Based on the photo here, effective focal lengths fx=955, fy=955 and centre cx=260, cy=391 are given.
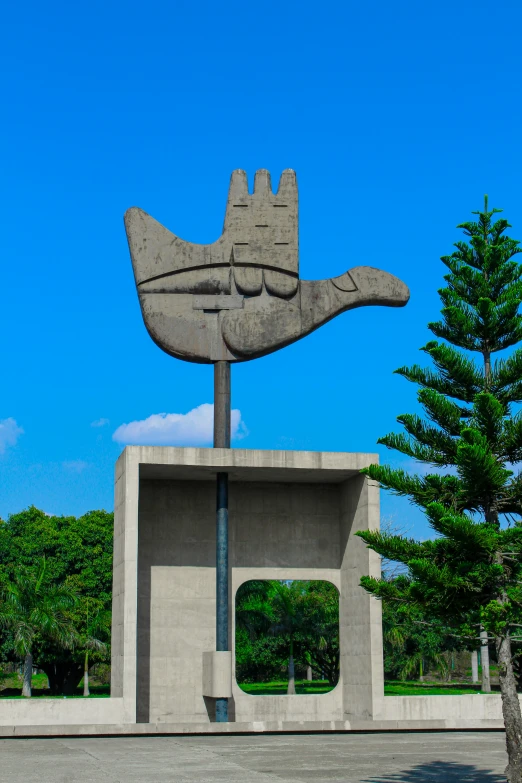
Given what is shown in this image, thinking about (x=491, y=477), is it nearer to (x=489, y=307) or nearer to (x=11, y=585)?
(x=489, y=307)

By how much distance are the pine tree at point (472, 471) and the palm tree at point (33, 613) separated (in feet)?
72.7

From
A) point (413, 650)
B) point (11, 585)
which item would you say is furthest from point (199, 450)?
point (413, 650)

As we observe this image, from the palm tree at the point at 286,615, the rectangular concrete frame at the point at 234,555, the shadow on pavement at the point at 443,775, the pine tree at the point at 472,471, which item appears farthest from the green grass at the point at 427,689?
the pine tree at the point at 472,471

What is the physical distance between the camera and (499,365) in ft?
30.7

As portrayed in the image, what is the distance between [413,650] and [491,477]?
3728 centimetres

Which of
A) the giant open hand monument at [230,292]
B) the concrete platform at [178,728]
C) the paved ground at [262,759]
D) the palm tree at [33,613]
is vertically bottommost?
the concrete platform at [178,728]

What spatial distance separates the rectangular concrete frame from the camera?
16.2 metres

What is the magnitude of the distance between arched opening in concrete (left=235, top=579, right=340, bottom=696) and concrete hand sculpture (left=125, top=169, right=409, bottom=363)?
67.9ft

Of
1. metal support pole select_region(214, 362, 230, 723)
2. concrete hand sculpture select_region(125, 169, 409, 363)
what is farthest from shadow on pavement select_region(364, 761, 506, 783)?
concrete hand sculpture select_region(125, 169, 409, 363)

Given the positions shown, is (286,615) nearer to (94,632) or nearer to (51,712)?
(94,632)

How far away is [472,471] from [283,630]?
3131 cm

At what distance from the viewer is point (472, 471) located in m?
8.41

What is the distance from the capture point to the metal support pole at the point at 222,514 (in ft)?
51.9

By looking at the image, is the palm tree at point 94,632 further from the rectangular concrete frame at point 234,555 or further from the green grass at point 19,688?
the rectangular concrete frame at point 234,555
